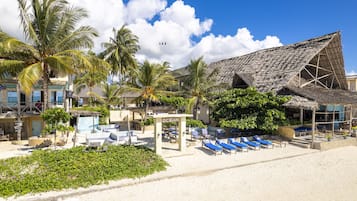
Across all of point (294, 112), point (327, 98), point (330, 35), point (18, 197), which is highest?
point (330, 35)

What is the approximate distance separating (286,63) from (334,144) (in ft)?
26.6

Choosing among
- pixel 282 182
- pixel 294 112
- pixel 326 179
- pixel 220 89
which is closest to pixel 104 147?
pixel 282 182

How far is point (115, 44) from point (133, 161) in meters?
22.7

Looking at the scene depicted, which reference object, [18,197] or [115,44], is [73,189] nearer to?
[18,197]

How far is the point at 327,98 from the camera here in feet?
52.1

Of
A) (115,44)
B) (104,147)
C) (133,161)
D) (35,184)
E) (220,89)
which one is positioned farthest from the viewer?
(115,44)

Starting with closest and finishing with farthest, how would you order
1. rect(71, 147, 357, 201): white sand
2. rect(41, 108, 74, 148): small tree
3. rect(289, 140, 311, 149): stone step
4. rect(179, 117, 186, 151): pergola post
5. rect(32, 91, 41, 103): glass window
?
rect(71, 147, 357, 201): white sand < rect(179, 117, 186, 151): pergola post < rect(41, 108, 74, 148): small tree < rect(289, 140, 311, 149): stone step < rect(32, 91, 41, 103): glass window

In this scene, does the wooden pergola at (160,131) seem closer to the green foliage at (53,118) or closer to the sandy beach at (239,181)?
the sandy beach at (239,181)

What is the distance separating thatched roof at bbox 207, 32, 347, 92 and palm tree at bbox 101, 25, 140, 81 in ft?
45.5

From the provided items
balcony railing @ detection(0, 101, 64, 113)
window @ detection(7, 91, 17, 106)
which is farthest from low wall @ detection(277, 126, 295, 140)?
window @ detection(7, 91, 17, 106)

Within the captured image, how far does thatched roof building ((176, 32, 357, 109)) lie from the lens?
17.0 metres

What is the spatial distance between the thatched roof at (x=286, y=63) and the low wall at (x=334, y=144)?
5.33m

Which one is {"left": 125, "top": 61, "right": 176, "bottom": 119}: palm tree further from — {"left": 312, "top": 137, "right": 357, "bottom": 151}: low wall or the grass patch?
{"left": 312, "top": 137, "right": 357, "bottom": 151}: low wall

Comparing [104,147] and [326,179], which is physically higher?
[104,147]
